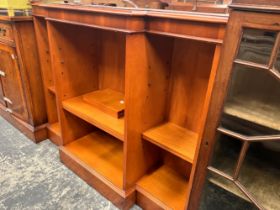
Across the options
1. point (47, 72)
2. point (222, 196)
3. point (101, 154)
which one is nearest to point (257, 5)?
point (222, 196)

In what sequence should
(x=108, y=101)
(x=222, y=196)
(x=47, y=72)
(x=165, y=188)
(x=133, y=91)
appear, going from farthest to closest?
(x=47, y=72) < (x=108, y=101) < (x=165, y=188) < (x=133, y=91) < (x=222, y=196)

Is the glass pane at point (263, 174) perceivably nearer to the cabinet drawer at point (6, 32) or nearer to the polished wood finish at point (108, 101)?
the polished wood finish at point (108, 101)

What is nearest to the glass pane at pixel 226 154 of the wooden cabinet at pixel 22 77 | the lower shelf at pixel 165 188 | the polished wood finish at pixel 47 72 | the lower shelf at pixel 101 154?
the lower shelf at pixel 165 188

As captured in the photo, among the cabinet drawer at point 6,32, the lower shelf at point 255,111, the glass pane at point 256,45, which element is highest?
the glass pane at point 256,45

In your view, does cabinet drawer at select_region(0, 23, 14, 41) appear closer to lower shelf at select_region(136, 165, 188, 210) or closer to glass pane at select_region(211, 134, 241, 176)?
lower shelf at select_region(136, 165, 188, 210)

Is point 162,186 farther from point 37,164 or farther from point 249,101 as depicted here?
point 37,164

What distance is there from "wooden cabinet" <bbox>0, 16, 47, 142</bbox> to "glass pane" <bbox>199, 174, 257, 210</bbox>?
4.78 ft

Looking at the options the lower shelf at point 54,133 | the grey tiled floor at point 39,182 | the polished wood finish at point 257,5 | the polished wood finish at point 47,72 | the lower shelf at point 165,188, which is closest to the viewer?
the polished wood finish at point 257,5

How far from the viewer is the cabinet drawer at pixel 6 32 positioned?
154cm

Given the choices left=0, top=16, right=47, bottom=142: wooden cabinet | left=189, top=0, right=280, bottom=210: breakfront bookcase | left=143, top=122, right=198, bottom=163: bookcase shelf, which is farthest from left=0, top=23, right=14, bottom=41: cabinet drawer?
left=189, top=0, right=280, bottom=210: breakfront bookcase

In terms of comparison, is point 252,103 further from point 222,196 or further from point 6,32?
point 6,32

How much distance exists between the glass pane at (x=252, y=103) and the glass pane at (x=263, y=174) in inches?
3.0

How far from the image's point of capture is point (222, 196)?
34.1 inches

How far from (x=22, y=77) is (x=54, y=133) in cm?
51
